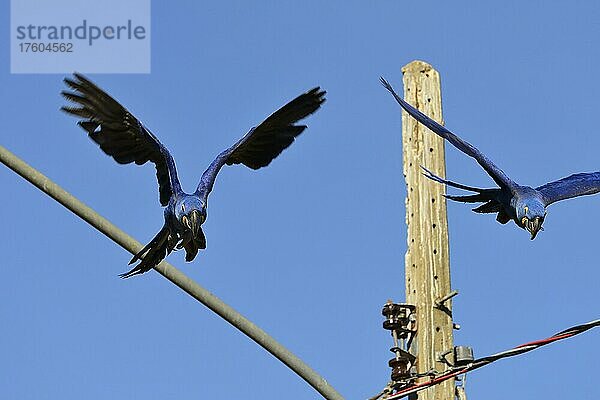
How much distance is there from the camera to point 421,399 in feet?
26.6

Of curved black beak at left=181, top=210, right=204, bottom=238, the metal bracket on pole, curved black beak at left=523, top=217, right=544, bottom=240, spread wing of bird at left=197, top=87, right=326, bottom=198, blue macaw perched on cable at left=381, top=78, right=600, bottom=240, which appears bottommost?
the metal bracket on pole

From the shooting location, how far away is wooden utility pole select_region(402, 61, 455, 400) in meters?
8.23

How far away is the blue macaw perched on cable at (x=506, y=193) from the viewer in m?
7.91

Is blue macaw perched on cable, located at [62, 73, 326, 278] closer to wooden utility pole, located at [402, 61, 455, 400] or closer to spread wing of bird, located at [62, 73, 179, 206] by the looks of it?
spread wing of bird, located at [62, 73, 179, 206]

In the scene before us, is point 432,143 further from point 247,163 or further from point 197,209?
point 197,209

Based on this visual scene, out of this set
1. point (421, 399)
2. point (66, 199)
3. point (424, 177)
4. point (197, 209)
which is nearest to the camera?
point (66, 199)

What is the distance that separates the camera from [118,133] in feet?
27.4

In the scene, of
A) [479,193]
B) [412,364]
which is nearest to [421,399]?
[412,364]

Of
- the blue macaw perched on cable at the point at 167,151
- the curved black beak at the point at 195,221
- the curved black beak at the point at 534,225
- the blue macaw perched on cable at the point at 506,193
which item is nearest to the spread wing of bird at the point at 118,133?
the blue macaw perched on cable at the point at 167,151

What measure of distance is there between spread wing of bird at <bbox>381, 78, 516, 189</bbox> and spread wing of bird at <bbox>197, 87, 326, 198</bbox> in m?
0.69

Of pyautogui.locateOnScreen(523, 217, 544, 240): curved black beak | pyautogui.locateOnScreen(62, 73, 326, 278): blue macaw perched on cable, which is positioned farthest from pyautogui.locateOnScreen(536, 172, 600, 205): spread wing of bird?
pyautogui.locateOnScreen(62, 73, 326, 278): blue macaw perched on cable

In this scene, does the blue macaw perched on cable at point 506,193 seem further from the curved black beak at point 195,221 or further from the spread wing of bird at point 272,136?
the curved black beak at point 195,221

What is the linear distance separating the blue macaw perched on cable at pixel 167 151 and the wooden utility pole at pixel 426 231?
2.47 feet

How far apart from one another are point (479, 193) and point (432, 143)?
540 mm
